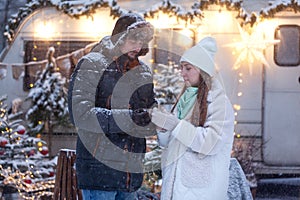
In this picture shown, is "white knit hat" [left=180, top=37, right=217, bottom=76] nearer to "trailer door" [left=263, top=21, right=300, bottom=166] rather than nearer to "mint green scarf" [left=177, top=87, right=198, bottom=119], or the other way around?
"mint green scarf" [left=177, top=87, right=198, bottom=119]

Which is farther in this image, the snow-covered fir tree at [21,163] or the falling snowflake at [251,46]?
the falling snowflake at [251,46]

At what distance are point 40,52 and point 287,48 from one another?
332 cm

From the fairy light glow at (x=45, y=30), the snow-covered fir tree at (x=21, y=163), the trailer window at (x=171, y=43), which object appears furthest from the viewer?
the fairy light glow at (x=45, y=30)

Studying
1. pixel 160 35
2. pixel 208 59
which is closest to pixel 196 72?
pixel 208 59

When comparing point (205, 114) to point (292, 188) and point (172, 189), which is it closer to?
point (172, 189)

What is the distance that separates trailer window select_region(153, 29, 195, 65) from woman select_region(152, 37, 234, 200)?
16.3ft

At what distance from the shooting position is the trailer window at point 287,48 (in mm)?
8419

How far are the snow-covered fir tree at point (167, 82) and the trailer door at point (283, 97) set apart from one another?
3.92ft

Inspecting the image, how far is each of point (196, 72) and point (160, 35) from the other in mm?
5141

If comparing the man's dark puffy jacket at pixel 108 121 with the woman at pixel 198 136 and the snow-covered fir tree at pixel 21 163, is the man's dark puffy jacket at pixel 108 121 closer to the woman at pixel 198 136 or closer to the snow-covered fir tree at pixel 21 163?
the woman at pixel 198 136

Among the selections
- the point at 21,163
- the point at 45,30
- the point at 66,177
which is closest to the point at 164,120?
the point at 66,177

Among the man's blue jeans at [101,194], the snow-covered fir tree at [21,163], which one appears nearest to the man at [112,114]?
the man's blue jeans at [101,194]

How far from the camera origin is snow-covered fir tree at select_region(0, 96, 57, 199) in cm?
643

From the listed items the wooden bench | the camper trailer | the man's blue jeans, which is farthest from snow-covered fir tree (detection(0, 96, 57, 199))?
the man's blue jeans
